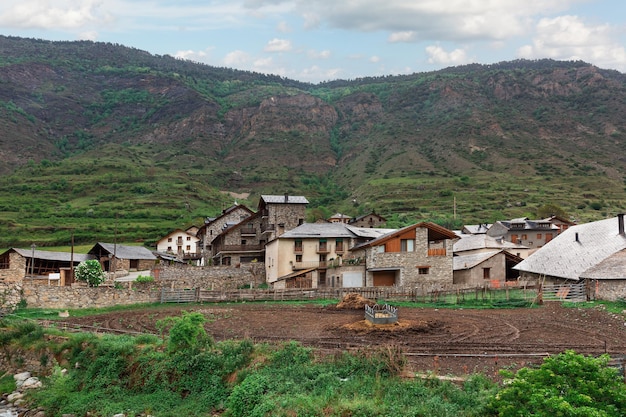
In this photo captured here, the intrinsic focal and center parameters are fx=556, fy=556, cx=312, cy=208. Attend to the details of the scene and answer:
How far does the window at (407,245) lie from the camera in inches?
1790

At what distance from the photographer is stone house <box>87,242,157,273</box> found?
58.9 metres

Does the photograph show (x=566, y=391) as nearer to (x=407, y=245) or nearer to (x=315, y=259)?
(x=407, y=245)

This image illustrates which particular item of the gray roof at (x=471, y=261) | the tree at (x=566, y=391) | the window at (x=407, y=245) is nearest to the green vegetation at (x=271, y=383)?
the tree at (x=566, y=391)

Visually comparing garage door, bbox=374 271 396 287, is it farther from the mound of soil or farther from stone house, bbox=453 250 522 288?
the mound of soil

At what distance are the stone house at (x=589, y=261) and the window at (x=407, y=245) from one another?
31.0 ft

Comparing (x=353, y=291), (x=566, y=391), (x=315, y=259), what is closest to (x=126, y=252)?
(x=315, y=259)

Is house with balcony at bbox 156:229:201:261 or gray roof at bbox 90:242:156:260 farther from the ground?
house with balcony at bbox 156:229:201:261

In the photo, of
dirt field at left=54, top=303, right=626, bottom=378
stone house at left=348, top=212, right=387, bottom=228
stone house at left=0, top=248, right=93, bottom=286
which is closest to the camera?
dirt field at left=54, top=303, right=626, bottom=378

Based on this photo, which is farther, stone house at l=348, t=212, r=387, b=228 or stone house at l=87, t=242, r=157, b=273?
stone house at l=348, t=212, r=387, b=228

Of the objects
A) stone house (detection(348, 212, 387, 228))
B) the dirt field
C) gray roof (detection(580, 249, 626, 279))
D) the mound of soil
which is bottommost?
the dirt field

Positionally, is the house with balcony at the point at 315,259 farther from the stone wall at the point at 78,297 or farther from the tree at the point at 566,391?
the tree at the point at 566,391

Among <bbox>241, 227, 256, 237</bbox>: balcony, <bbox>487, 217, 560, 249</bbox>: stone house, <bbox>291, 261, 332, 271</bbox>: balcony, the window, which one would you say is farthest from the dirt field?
<bbox>487, 217, 560, 249</bbox>: stone house

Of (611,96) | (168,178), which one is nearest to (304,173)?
(168,178)

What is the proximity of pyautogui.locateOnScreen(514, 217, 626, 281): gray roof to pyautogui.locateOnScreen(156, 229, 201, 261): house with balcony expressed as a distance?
1986 inches
